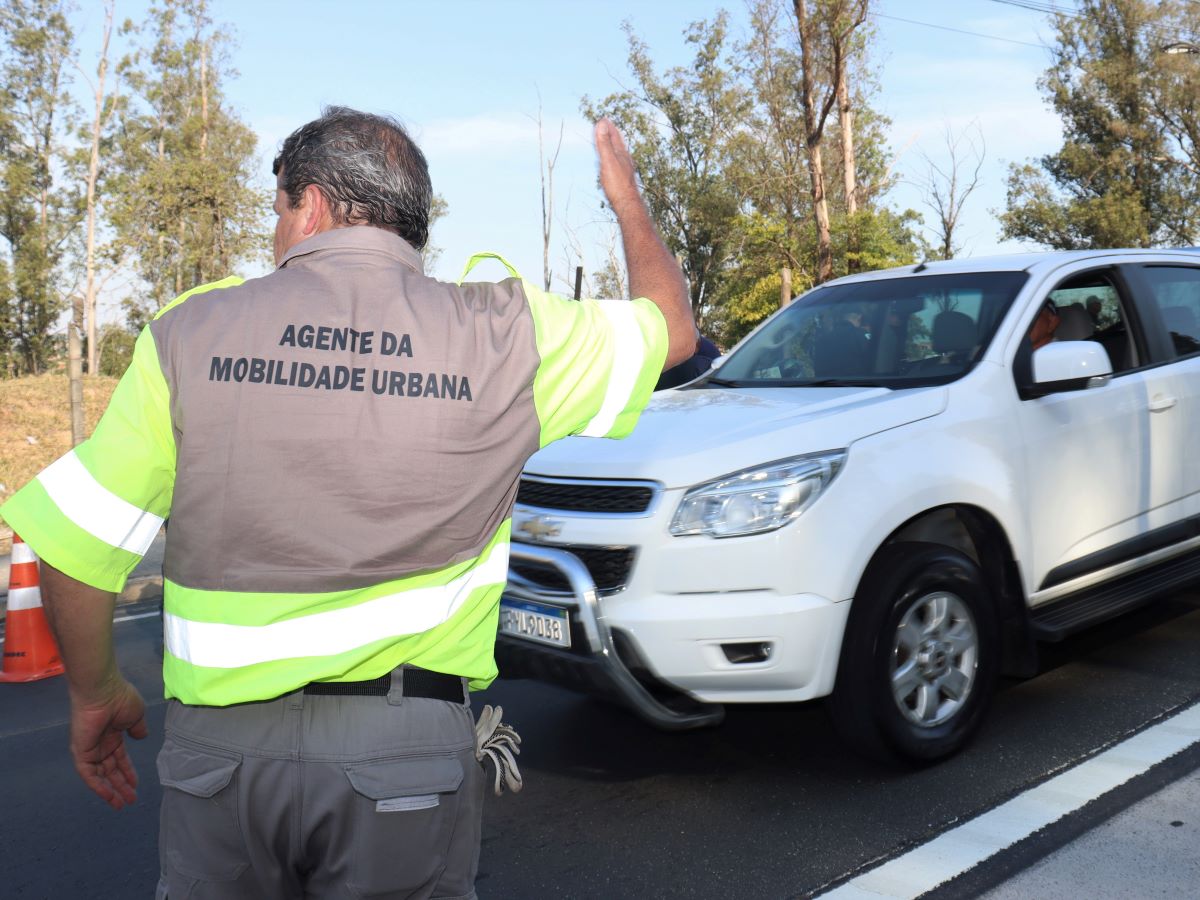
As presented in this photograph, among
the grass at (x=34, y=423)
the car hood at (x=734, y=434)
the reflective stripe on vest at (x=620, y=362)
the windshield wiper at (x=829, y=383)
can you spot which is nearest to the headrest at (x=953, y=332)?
the windshield wiper at (x=829, y=383)

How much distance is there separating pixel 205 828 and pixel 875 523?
256 cm

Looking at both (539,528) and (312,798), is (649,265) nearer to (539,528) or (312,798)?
(312,798)

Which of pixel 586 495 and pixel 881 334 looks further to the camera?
pixel 881 334

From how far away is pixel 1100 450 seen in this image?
4648mm

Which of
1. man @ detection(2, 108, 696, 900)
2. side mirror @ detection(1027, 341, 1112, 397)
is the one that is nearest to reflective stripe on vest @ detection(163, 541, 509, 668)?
man @ detection(2, 108, 696, 900)

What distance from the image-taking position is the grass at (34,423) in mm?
17156

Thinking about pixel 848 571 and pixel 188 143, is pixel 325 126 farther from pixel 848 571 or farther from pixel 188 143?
pixel 188 143

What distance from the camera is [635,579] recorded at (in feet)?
12.1

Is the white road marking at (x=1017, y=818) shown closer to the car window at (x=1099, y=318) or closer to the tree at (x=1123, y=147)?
the car window at (x=1099, y=318)

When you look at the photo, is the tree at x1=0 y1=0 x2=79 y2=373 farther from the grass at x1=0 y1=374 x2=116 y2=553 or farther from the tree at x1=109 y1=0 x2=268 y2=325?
the grass at x1=0 y1=374 x2=116 y2=553

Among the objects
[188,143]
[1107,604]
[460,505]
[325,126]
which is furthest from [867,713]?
[188,143]

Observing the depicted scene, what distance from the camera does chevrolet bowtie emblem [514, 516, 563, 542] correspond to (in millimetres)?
3883

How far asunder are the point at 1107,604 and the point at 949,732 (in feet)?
3.42

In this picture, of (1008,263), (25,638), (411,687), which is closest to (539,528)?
(411,687)
